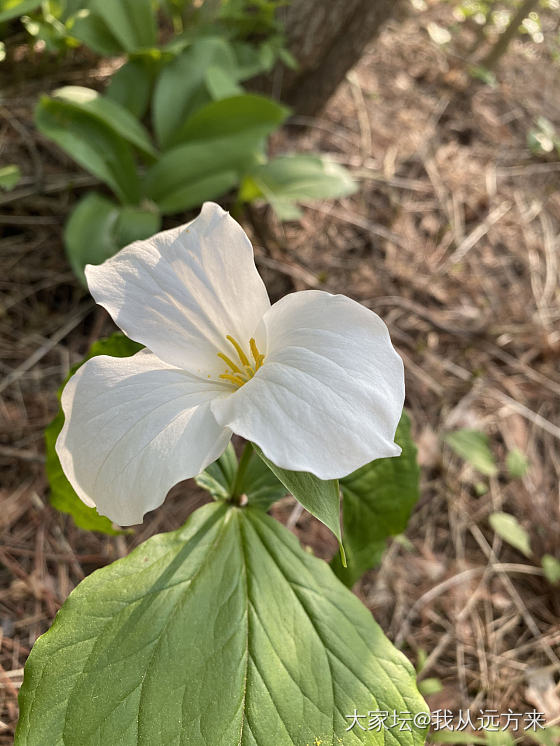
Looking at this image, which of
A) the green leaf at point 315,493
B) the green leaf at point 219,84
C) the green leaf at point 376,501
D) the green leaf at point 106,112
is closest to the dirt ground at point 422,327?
the green leaf at point 106,112

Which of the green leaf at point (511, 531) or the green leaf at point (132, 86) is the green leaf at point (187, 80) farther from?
the green leaf at point (511, 531)

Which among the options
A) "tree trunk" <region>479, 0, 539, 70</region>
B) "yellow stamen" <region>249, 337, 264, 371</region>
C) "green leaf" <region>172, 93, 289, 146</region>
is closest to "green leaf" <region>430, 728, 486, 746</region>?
"yellow stamen" <region>249, 337, 264, 371</region>

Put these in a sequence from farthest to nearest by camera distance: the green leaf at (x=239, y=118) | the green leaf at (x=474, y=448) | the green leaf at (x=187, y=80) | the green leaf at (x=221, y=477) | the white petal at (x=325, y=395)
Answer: the green leaf at (x=187, y=80) < the green leaf at (x=239, y=118) < the green leaf at (x=474, y=448) < the green leaf at (x=221, y=477) < the white petal at (x=325, y=395)

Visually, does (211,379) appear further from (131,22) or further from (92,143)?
(131,22)

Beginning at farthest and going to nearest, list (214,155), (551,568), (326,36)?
(326,36), (214,155), (551,568)

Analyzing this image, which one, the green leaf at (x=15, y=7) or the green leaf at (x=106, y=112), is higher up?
the green leaf at (x=15, y=7)

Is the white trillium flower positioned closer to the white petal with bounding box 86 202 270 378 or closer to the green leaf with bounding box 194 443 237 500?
the white petal with bounding box 86 202 270 378

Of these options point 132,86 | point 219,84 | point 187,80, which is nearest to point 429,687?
point 219,84
